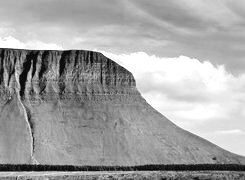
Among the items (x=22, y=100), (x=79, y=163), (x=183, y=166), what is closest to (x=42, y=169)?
(x=79, y=163)

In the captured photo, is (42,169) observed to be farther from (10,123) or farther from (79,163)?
(10,123)

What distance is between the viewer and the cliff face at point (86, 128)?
565 ft

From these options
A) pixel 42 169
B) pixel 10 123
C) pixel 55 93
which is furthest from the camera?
pixel 55 93

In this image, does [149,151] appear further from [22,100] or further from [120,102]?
[22,100]

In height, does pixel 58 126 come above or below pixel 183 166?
above

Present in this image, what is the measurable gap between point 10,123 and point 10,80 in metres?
19.3

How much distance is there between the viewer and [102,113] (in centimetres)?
18688

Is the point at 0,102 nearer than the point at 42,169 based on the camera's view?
No

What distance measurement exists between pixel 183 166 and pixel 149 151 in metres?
19.0

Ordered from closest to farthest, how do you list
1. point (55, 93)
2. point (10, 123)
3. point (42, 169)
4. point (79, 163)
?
point (42, 169) → point (79, 163) → point (10, 123) → point (55, 93)

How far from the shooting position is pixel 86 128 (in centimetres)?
18288

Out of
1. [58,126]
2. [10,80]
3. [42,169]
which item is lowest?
[42,169]

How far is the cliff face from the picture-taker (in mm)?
172250

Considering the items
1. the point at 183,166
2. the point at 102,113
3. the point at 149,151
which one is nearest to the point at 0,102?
the point at 102,113
